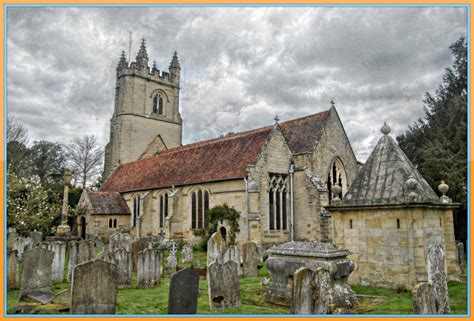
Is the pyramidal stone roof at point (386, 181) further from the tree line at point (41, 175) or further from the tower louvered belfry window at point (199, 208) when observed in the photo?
the tower louvered belfry window at point (199, 208)

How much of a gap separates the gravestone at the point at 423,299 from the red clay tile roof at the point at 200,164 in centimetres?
1563

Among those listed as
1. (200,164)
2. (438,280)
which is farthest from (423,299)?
(200,164)

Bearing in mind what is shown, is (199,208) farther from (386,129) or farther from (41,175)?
(41,175)

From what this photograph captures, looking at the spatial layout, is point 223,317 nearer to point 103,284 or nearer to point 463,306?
point 103,284

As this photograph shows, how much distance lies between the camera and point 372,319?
6.78 m

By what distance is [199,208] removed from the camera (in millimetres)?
25484

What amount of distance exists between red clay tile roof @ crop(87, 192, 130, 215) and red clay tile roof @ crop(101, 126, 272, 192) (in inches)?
40.6

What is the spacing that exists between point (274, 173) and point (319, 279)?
16.4 m

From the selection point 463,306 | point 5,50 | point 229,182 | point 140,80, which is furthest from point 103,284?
point 140,80

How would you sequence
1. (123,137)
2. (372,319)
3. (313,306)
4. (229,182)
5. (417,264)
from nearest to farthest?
(372,319)
(313,306)
(417,264)
(229,182)
(123,137)

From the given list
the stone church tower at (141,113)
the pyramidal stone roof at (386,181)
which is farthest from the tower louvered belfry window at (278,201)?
the stone church tower at (141,113)

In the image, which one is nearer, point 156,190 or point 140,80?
point 156,190

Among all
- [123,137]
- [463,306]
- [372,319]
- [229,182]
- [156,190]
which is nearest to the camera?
[372,319]

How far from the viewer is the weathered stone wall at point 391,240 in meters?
10.0
